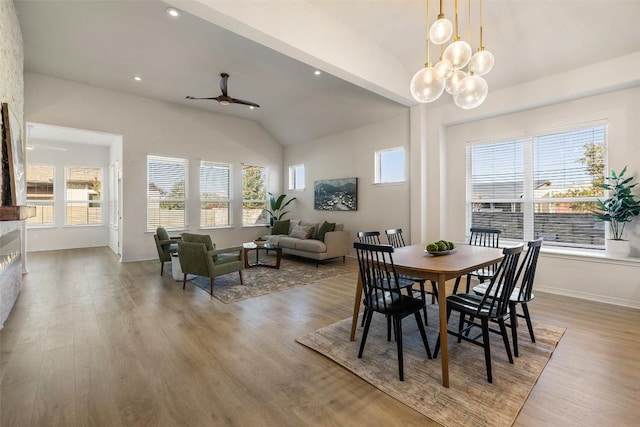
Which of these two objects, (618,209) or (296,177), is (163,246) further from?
(618,209)

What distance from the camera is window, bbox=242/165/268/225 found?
8422 millimetres

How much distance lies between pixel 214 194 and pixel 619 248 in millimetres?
7965

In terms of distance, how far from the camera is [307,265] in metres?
6.04

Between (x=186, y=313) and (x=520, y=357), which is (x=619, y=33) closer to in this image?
(x=520, y=357)

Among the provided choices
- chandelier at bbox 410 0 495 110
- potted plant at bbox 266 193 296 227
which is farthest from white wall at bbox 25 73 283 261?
chandelier at bbox 410 0 495 110

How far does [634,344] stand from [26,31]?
27.1 ft

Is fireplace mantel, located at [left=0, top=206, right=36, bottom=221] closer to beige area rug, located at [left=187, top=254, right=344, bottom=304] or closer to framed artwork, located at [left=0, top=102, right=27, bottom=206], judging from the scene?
framed artwork, located at [left=0, top=102, right=27, bottom=206]

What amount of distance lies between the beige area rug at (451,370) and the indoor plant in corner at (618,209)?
175 cm

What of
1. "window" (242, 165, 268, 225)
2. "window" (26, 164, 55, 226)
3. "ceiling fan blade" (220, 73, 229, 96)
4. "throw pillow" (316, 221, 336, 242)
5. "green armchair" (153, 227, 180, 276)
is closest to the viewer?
"ceiling fan blade" (220, 73, 229, 96)

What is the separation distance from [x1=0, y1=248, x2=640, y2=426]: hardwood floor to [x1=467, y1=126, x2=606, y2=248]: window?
3.64 ft

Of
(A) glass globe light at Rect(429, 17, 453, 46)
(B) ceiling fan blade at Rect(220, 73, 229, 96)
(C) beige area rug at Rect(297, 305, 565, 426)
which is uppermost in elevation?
(B) ceiling fan blade at Rect(220, 73, 229, 96)

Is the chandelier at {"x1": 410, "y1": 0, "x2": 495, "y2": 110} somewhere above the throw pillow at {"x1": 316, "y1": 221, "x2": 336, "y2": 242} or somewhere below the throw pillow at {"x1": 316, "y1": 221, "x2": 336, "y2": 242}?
above

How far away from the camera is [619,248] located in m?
3.72

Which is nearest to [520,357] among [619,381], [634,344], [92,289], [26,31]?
[619,381]
